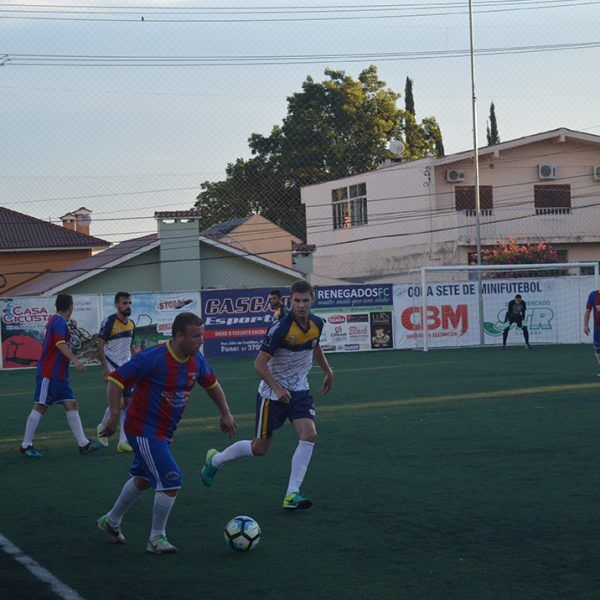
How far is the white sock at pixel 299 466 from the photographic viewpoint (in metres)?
8.71

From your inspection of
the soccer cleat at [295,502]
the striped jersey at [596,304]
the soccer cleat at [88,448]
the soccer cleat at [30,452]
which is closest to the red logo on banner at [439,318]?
the striped jersey at [596,304]

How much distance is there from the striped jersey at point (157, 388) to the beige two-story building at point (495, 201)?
137 ft

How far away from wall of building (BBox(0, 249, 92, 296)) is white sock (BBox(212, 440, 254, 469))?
42458 millimetres

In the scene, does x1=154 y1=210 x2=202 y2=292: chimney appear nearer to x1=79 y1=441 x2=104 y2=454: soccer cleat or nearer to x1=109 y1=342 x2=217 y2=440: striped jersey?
x1=79 y1=441 x2=104 y2=454: soccer cleat

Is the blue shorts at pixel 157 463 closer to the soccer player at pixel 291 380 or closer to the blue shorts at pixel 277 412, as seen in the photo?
the soccer player at pixel 291 380

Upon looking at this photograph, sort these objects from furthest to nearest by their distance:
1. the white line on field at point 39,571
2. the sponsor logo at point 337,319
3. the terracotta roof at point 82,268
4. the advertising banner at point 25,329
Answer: the terracotta roof at point 82,268 → the sponsor logo at point 337,319 → the advertising banner at point 25,329 → the white line on field at point 39,571

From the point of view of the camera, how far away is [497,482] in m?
9.65

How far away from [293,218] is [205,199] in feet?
17.9

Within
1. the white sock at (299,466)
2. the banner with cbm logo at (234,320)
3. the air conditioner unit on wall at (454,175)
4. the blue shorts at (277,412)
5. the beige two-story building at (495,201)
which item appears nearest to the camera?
the white sock at (299,466)

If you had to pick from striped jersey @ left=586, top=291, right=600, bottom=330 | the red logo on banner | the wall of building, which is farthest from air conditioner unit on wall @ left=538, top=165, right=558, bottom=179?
striped jersey @ left=586, top=291, right=600, bottom=330

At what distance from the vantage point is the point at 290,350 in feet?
29.4

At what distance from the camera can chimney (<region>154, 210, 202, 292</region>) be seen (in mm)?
42625

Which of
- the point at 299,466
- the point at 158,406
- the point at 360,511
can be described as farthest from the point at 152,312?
the point at 158,406

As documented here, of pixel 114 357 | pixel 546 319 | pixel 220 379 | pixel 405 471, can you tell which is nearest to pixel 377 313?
pixel 546 319
